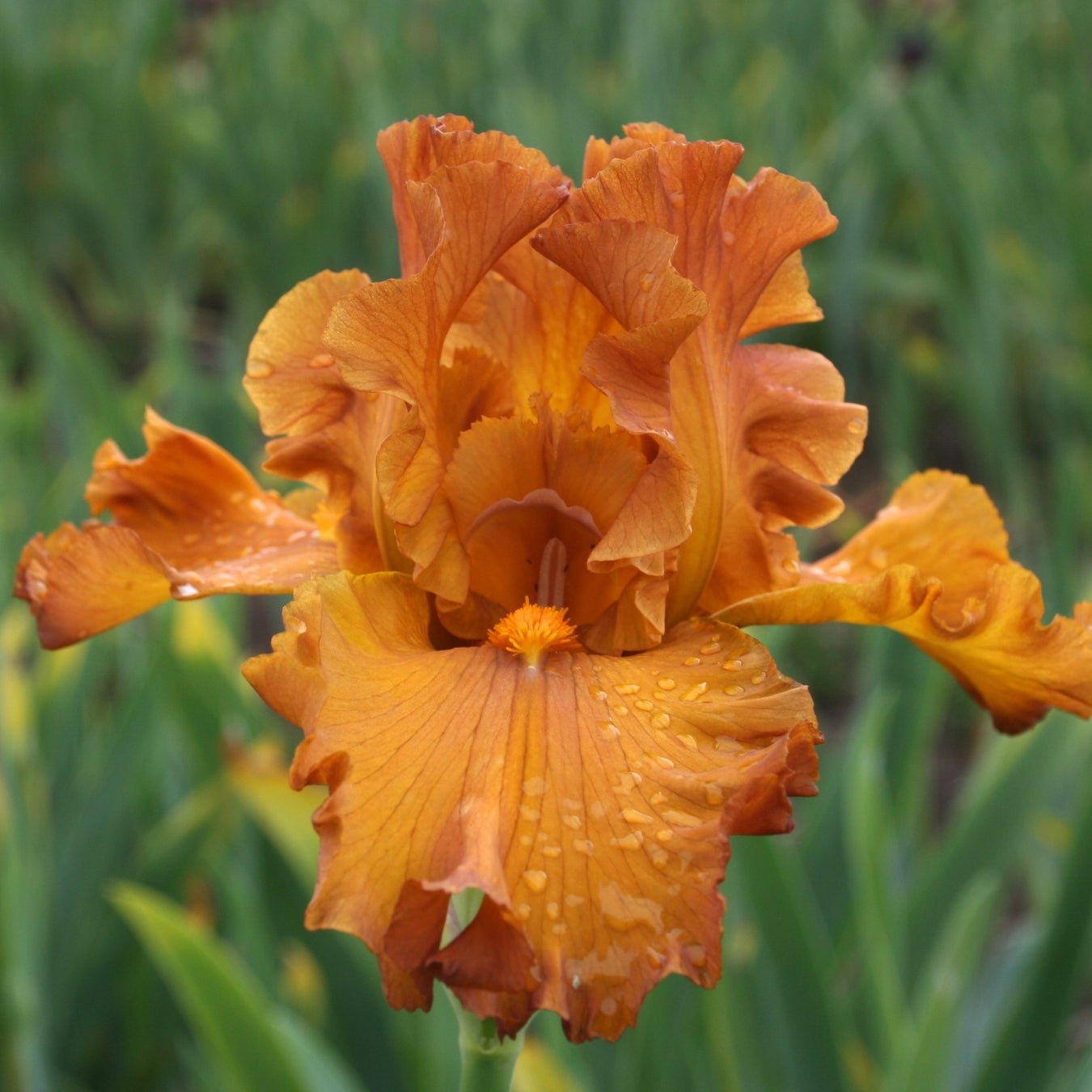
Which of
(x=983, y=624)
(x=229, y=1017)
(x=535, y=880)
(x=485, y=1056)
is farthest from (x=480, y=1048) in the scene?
(x=229, y=1017)

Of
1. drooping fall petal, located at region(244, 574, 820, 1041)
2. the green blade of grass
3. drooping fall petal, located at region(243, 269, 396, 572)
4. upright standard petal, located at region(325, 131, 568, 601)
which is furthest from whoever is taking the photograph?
the green blade of grass

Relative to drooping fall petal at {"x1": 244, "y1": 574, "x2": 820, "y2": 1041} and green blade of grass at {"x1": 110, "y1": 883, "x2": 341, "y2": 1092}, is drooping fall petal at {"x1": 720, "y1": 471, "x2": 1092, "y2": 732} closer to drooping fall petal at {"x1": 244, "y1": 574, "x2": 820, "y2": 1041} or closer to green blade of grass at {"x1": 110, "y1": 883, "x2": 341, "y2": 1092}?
drooping fall petal at {"x1": 244, "y1": 574, "x2": 820, "y2": 1041}

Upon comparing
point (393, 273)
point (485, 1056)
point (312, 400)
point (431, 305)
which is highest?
point (431, 305)

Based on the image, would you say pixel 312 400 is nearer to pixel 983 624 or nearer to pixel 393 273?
pixel 983 624

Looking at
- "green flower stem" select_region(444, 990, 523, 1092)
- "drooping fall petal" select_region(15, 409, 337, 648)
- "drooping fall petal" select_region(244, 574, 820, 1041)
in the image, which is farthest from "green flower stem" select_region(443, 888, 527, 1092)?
"drooping fall petal" select_region(15, 409, 337, 648)

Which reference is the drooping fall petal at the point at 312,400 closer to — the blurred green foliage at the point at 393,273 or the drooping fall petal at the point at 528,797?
the drooping fall petal at the point at 528,797
